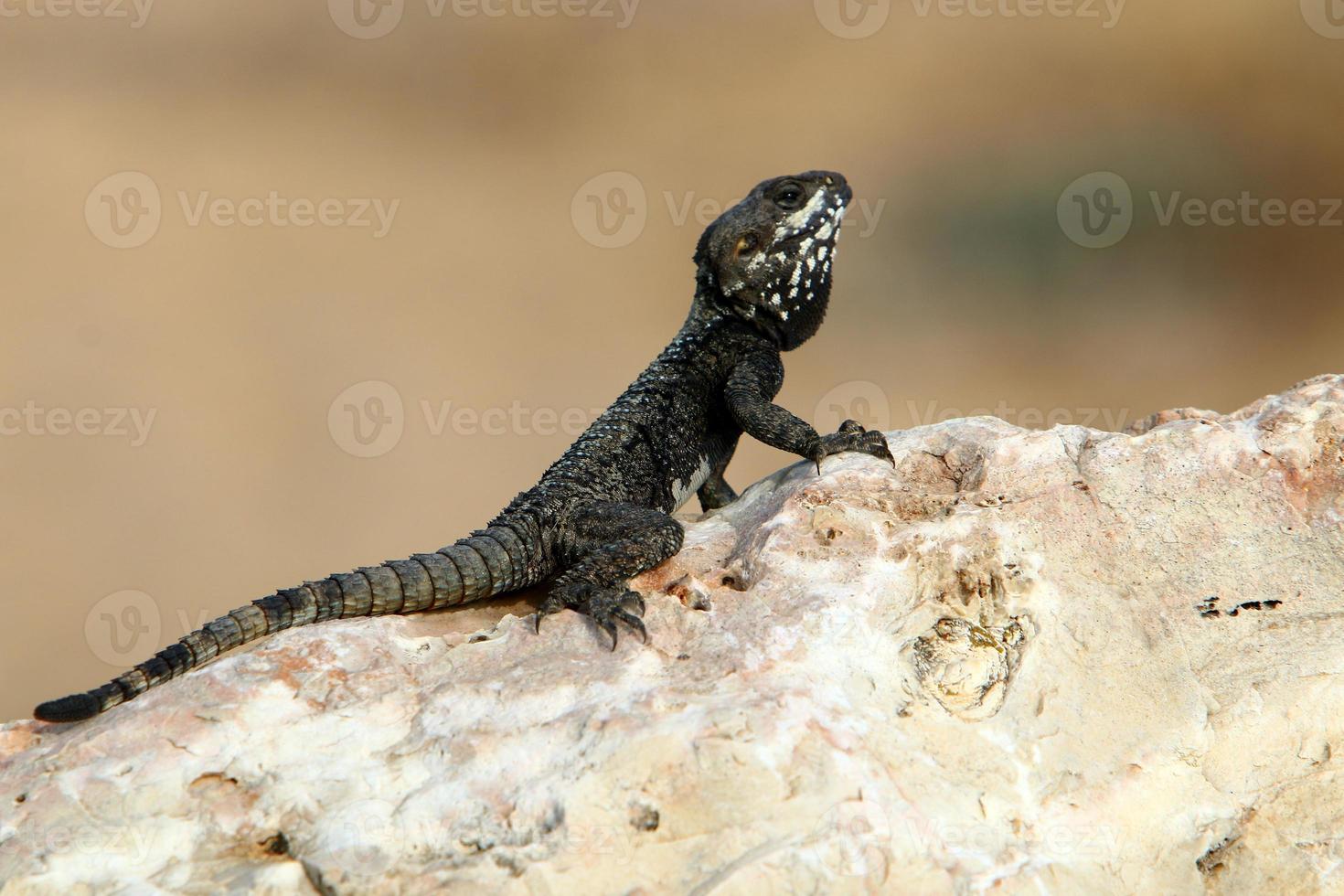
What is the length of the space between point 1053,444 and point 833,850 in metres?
2.31

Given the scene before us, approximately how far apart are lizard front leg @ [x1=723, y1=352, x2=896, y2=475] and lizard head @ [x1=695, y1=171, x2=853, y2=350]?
340mm

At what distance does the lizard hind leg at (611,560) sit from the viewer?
4.50 meters

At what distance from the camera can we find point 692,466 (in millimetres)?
6648

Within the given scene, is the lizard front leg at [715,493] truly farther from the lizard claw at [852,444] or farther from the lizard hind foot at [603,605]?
the lizard hind foot at [603,605]

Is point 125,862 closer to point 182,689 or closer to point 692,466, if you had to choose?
point 182,689

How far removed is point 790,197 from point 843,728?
12.8 ft

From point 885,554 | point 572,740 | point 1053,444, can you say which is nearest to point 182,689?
point 572,740

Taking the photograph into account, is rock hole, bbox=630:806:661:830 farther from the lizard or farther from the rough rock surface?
the lizard

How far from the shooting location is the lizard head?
677 cm

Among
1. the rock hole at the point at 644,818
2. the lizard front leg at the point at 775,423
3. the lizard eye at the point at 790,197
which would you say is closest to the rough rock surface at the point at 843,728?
the rock hole at the point at 644,818

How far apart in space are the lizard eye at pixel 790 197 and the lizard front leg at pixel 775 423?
0.90 meters

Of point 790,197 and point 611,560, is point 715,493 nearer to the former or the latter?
point 790,197

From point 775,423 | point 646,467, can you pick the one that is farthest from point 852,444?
point 646,467

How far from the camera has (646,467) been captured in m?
6.30
